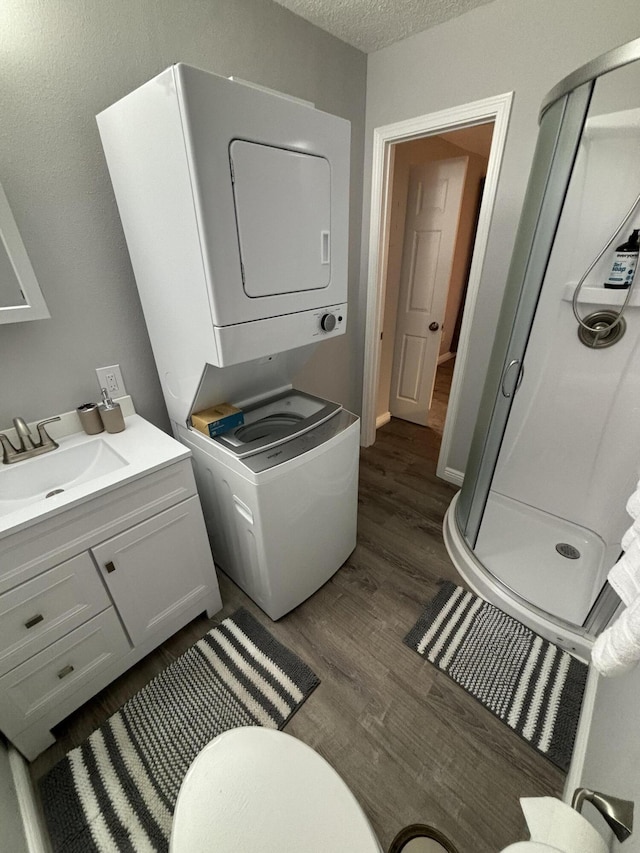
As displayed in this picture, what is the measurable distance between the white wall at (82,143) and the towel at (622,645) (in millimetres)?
1717

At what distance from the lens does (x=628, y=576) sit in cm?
65

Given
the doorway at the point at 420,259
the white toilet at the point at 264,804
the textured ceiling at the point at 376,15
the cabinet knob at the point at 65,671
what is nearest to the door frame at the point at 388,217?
the doorway at the point at 420,259

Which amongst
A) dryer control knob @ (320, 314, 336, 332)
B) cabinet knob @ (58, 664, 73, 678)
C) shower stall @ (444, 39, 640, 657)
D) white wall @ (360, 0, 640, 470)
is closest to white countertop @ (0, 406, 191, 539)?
cabinet knob @ (58, 664, 73, 678)

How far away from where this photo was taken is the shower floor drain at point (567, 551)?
1.74 m

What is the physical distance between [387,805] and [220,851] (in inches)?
25.2

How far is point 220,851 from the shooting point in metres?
0.69

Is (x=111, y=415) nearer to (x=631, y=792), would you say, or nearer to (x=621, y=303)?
(x=631, y=792)

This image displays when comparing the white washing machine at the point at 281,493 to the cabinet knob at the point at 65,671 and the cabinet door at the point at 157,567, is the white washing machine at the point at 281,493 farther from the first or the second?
the cabinet knob at the point at 65,671

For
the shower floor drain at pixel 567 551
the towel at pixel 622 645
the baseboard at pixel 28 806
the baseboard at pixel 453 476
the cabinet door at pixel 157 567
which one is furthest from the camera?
the baseboard at pixel 453 476

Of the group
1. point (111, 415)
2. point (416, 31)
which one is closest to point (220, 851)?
point (111, 415)

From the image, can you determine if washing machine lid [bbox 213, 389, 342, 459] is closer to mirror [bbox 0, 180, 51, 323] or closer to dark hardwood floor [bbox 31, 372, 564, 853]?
mirror [bbox 0, 180, 51, 323]

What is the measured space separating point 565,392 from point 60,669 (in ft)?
7.71

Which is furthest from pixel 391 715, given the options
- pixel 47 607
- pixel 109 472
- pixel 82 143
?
pixel 82 143

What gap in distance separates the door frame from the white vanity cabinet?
1.69m
